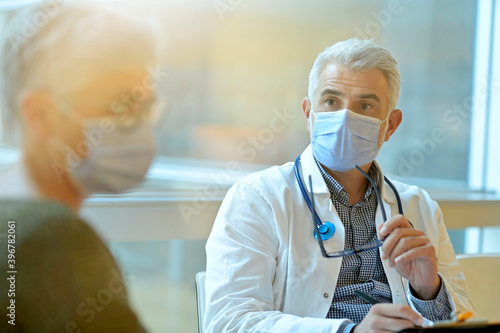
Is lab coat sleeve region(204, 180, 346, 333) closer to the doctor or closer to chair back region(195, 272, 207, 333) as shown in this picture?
the doctor

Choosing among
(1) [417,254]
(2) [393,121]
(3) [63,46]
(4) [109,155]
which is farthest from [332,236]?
(3) [63,46]

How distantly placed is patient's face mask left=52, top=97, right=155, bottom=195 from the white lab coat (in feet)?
1.02

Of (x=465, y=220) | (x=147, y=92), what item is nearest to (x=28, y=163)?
(x=147, y=92)

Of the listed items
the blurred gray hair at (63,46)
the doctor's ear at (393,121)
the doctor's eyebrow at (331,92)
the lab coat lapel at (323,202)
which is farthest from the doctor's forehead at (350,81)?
the blurred gray hair at (63,46)

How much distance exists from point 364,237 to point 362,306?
0.22 m

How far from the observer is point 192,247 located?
2.30m

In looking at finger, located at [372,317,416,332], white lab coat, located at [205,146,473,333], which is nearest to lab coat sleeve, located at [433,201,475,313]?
white lab coat, located at [205,146,473,333]

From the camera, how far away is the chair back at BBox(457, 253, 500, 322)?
1918 millimetres

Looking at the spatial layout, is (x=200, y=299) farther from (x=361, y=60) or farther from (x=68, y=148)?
(x=361, y=60)

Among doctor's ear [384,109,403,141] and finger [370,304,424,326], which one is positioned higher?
doctor's ear [384,109,403,141]

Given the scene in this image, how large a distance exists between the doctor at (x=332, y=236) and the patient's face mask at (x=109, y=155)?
0.31 metres

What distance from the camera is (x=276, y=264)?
1.57 m

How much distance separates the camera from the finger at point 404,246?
143cm

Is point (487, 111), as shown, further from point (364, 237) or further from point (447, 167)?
point (364, 237)
